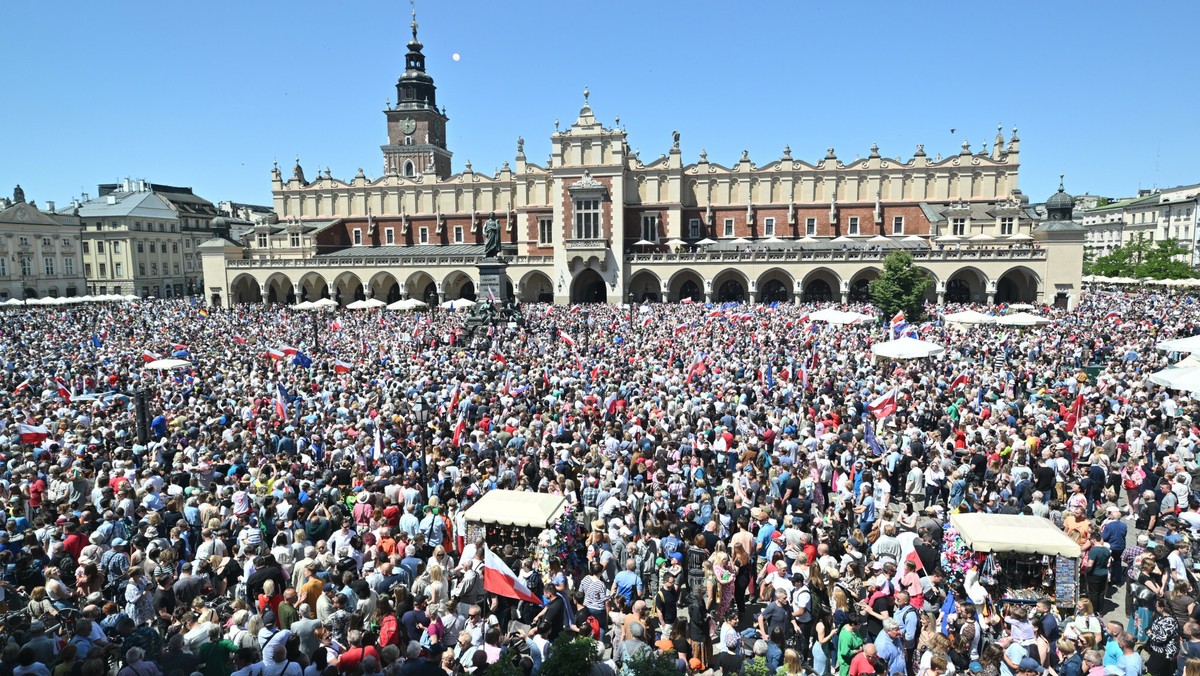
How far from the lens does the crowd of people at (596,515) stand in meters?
6.53

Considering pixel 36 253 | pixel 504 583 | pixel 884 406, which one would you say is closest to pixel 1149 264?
pixel 884 406

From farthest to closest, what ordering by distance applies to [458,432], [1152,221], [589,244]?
[1152,221]
[589,244]
[458,432]

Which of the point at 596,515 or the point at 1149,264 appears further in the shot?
the point at 1149,264

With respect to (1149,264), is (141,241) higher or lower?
higher

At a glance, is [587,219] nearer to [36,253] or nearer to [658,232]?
[658,232]

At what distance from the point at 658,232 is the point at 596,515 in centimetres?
4494

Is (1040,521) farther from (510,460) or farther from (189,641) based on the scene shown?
(189,641)

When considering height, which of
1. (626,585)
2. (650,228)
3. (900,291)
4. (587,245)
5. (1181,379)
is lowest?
(626,585)

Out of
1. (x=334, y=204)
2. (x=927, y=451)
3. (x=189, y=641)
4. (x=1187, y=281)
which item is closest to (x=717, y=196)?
(x=334, y=204)

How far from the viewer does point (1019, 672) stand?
5.69 m

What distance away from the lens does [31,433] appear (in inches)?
521

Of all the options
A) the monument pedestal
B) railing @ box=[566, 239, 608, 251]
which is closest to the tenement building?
railing @ box=[566, 239, 608, 251]

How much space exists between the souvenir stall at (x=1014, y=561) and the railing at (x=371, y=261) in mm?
44466

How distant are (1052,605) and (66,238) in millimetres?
84292
